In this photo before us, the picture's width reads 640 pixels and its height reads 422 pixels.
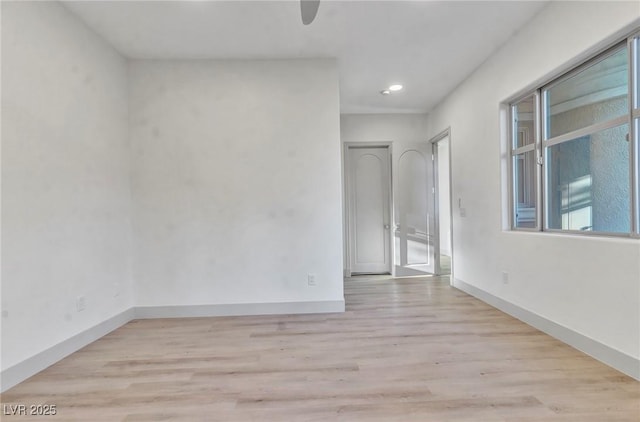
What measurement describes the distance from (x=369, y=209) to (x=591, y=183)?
10.9 ft

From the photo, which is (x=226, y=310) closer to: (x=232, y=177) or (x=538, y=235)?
(x=232, y=177)

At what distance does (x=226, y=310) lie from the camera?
3.40m

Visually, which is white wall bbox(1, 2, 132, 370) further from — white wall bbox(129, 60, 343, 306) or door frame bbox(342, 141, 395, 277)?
door frame bbox(342, 141, 395, 277)

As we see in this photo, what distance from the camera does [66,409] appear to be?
5.84 ft

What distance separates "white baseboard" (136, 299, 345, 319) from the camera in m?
3.40

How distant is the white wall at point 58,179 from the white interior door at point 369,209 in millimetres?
3390

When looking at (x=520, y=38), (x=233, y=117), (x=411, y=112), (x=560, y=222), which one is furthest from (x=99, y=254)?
(x=411, y=112)

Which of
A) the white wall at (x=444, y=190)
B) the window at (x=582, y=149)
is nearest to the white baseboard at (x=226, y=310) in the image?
the window at (x=582, y=149)

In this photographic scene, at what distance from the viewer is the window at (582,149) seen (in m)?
2.12

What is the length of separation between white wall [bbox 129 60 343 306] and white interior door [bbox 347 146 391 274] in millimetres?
2138

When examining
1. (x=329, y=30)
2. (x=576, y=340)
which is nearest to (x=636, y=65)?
(x=576, y=340)

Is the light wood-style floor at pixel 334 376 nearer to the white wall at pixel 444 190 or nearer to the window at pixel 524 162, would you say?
the window at pixel 524 162

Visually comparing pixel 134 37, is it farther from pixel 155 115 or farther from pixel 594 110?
pixel 594 110

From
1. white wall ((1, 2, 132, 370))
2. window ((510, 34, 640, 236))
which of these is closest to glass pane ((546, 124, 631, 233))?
window ((510, 34, 640, 236))
